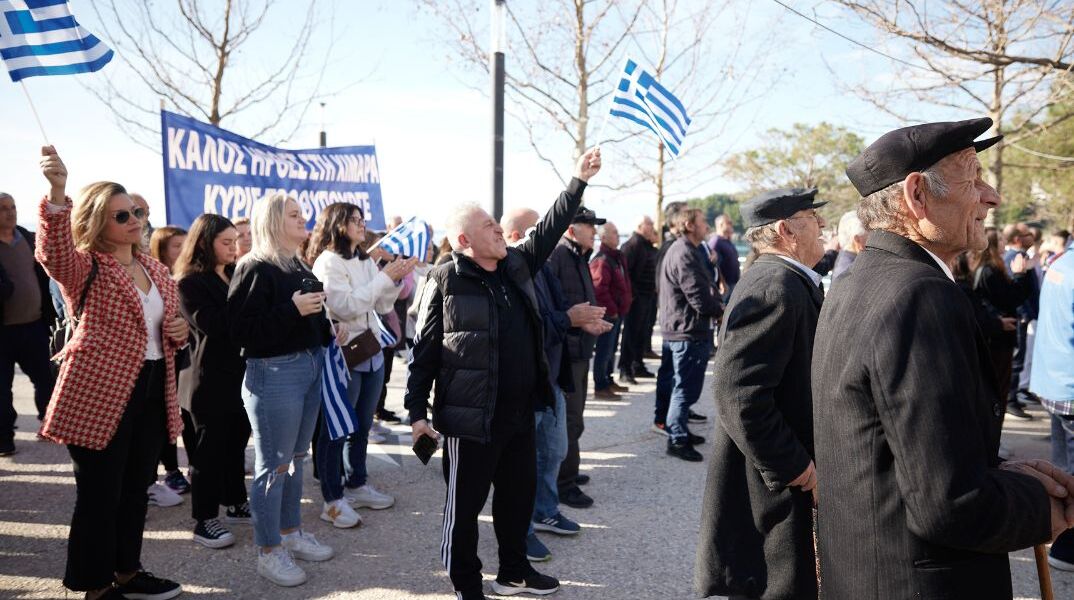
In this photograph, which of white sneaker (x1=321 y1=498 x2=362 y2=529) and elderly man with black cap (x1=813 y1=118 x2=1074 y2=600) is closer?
elderly man with black cap (x1=813 y1=118 x2=1074 y2=600)

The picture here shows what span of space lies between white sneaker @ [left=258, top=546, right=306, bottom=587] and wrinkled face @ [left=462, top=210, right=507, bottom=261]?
6.59 feet

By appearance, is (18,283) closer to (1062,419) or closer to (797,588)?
(797,588)

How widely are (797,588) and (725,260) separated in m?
9.19

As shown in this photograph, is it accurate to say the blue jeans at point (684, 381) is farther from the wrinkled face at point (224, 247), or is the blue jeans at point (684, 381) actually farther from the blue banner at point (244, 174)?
the wrinkled face at point (224, 247)

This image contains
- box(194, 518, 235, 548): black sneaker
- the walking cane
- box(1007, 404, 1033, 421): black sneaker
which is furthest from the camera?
box(1007, 404, 1033, 421): black sneaker

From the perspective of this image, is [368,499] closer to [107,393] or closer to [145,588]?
[145,588]

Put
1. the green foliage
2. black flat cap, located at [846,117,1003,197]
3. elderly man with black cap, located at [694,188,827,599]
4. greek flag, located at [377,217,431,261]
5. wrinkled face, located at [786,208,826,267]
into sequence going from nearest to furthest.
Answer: black flat cap, located at [846,117,1003,197], elderly man with black cap, located at [694,188,827,599], wrinkled face, located at [786,208,826,267], greek flag, located at [377,217,431,261], the green foliage

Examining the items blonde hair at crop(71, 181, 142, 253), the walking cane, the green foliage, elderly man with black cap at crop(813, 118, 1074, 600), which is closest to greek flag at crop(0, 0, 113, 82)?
blonde hair at crop(71, 181, 142, 253)

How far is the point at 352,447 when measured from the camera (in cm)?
517

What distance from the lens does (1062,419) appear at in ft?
13.7

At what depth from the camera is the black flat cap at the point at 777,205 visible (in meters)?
3.12

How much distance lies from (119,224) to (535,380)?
2.21 metres

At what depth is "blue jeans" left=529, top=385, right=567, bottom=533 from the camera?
448 centimetres

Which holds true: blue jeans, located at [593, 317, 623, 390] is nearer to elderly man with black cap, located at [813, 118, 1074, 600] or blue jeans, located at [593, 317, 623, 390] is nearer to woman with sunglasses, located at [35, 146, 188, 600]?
woman with sunglasses, located at [35, 146, 188, 600]
